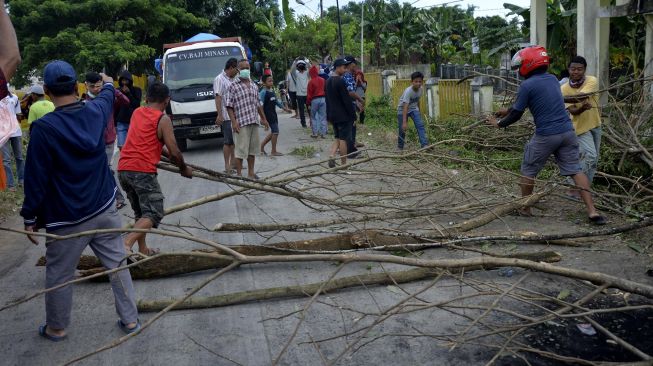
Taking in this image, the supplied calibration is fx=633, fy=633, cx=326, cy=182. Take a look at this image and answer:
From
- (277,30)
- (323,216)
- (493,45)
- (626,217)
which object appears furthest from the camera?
(277,30)

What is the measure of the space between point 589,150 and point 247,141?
16.2 ft

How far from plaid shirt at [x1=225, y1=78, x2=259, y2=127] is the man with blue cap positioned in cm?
510

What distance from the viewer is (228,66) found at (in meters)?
9.74

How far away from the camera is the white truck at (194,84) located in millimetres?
13906

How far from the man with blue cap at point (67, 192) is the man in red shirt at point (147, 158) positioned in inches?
34.4

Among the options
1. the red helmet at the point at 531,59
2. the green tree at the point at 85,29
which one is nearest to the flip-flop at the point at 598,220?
the red helmet at the point at 531,59

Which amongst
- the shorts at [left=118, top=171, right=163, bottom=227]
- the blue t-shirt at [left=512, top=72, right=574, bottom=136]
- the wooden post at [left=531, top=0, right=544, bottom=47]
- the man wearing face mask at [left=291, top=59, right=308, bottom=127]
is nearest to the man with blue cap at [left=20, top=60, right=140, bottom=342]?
the shorts at [left=118, top=171, right=163, bottom=227]

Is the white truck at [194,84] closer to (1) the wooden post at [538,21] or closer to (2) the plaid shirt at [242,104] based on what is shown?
(2) the plaid shirt at [242,104]

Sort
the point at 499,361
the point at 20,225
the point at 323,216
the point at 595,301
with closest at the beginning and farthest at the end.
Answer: the point at 499,361 → the point at 595,301 → the point at 323,216 → the point at 20,225

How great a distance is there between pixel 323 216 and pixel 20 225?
410 cm

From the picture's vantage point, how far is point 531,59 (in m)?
6.29

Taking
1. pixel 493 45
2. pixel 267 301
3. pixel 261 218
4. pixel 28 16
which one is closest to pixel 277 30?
pixel 493 45

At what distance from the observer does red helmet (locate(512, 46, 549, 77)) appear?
6.27 metres

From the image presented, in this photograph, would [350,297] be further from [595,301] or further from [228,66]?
[228,66]
